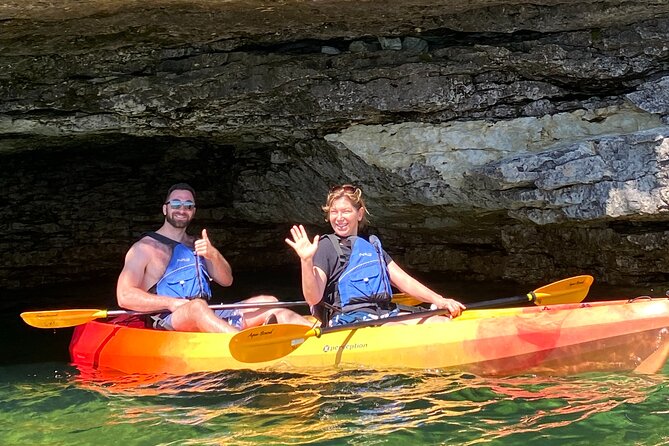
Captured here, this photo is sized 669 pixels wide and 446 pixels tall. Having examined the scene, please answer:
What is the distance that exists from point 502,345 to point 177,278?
257 centimetres

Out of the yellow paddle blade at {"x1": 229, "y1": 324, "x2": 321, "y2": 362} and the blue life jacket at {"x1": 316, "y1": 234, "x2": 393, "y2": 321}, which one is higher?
the blue life jacket at {"x1": 316, "y1": 234, "x2": 393, "y2": 321}

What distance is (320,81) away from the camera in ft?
21.3

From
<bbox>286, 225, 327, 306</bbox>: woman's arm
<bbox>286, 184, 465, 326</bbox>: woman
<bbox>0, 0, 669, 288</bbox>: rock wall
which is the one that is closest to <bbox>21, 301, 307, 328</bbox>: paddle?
<bbox>286, 184, 465, 326</bbox>: woman

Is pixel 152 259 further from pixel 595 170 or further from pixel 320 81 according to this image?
pixel 595 170

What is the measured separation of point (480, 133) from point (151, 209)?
5803mm

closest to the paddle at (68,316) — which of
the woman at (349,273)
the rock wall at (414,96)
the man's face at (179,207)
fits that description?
the woman at (349,273)

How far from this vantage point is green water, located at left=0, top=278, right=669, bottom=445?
3729 millimetres

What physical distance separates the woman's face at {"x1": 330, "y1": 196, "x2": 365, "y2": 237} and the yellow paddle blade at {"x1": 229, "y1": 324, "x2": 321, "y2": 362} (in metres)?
0.75

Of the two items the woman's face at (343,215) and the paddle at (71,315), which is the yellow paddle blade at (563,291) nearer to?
the woman's face at (343,215)

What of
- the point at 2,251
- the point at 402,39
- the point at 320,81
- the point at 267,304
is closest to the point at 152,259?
the point at 267,304

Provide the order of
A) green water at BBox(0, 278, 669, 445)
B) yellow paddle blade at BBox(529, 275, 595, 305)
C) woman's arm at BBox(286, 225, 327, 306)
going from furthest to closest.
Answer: yellow paddle blade at BBox(529, 275, 595, 305), woman's arm at BBox(286, 225, 327, 306), green water at BBox(0, 278, 669, 445)

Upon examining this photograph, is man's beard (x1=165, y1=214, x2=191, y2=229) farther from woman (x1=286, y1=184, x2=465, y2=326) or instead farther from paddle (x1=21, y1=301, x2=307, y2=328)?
woman (x1=286, y1=184, x2=465, y2=326)

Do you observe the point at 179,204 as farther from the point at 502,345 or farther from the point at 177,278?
the point at 502,345

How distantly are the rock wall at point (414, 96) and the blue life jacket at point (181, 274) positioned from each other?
1.49 metres
